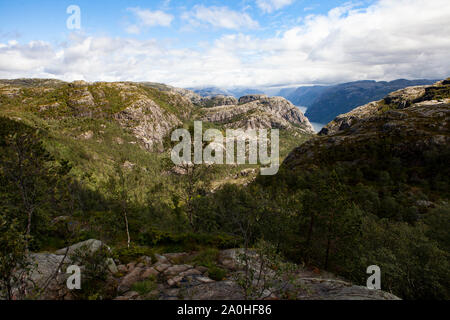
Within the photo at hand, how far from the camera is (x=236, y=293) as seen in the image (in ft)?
39.2

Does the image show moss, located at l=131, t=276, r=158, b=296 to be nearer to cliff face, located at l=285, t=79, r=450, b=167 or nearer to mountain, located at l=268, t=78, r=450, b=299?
mountain, located at l=268, t=78, r=450, b=299

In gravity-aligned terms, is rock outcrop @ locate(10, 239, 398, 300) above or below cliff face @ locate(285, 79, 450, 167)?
below

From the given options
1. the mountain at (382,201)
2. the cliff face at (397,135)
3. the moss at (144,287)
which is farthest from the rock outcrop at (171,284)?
the cliff face at (397,135)

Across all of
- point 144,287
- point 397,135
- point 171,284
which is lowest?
point 171,284

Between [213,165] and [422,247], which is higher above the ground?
[213,165]

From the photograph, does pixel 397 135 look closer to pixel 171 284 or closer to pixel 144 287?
pixel 171 284

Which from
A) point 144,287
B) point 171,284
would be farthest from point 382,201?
point 144,287

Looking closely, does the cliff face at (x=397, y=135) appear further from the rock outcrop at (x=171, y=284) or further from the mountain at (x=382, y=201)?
the rock outcrop at (x=171, y=284)

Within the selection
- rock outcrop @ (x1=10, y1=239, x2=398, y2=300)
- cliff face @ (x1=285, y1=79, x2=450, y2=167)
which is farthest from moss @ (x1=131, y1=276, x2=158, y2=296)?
cliff face @ (x1=285, y1=79, x2=450, y2=167)

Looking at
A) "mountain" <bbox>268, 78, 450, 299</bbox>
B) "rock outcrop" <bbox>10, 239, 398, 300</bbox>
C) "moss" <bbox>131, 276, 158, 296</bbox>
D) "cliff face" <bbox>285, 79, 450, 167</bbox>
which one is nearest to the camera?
"rock outcrop" <bbox>10, 239, 398, 300</bbox>

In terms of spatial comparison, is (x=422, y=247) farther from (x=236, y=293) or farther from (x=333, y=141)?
(x=333, y=141)
